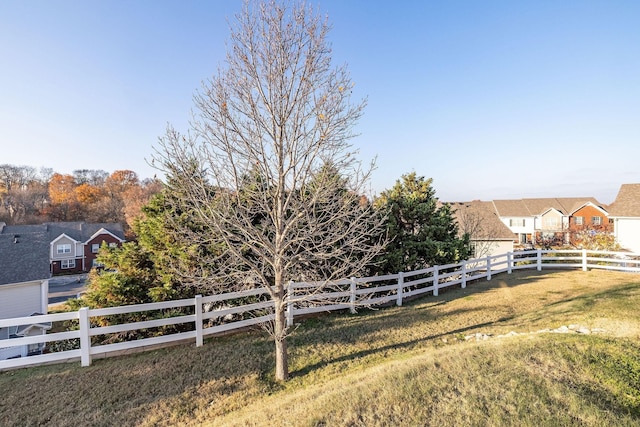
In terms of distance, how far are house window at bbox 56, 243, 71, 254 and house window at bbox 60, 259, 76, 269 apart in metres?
1.08

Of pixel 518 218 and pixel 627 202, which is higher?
pixel 627 202

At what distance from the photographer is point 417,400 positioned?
141 inches

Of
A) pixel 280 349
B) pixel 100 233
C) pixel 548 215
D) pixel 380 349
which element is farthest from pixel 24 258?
pixel 548 215

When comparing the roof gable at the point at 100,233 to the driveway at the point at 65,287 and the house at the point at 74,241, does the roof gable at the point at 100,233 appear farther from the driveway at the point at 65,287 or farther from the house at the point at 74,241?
the driveway at the point at 65,287

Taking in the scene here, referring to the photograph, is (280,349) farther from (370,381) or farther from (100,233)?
(100,233)

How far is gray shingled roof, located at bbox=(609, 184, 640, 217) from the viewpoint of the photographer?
20.9 metres

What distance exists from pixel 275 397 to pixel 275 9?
6.11m

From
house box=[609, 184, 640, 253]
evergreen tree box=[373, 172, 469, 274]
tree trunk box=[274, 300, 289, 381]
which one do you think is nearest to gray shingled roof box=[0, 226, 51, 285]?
tree trunk box=[274, 300, 289, 381]

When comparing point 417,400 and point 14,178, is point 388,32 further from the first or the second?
point 14,178

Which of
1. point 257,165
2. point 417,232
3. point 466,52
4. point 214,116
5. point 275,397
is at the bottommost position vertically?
point 275,397

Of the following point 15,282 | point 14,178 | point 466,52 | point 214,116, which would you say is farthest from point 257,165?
point 14,178

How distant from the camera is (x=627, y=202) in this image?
21.6m

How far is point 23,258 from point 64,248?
24397 millimetres

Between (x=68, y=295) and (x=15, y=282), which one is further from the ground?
(x=15, y=282)
